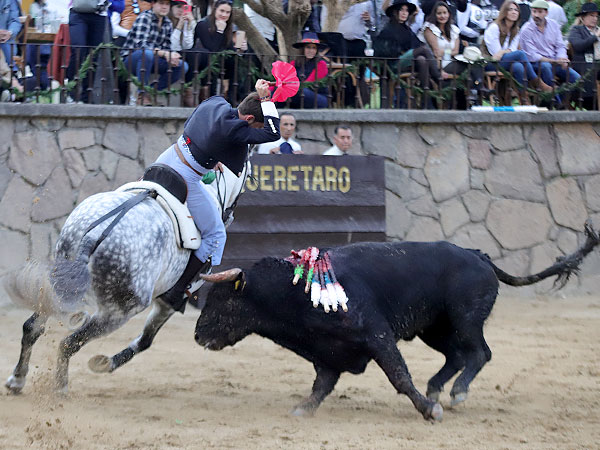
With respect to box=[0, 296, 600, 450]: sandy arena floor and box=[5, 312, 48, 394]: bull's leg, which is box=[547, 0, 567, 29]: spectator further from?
box=[5, 312, 48, 394]: bull's leg

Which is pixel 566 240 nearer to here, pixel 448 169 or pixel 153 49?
pixel 448 169

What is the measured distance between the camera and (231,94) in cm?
949

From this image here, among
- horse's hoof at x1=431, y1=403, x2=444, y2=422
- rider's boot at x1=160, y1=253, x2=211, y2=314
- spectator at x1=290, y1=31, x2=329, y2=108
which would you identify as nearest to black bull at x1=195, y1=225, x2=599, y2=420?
horse's hoof at x1=431, y1=403, x2=444, y2=422

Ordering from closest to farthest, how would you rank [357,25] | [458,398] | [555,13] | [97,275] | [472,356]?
[97,275]
[458,398]
[472,356]
[357,25]
[555,13]

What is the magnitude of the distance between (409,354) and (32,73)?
5.04m

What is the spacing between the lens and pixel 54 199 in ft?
29.8

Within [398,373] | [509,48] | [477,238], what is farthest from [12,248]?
[509,48]

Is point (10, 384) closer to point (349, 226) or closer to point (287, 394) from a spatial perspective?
point (287, 394)

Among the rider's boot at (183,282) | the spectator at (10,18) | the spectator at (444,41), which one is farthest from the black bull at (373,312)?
the spectator at (10,18)

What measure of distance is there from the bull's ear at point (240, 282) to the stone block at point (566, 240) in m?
5.61

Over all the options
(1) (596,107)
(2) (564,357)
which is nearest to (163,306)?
(2) (564,357)

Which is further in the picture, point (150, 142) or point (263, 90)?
point (150, 142)

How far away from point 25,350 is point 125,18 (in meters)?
5.63

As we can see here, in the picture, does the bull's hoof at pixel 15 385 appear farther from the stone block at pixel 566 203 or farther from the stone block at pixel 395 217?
the stone block at pixel 566 203
